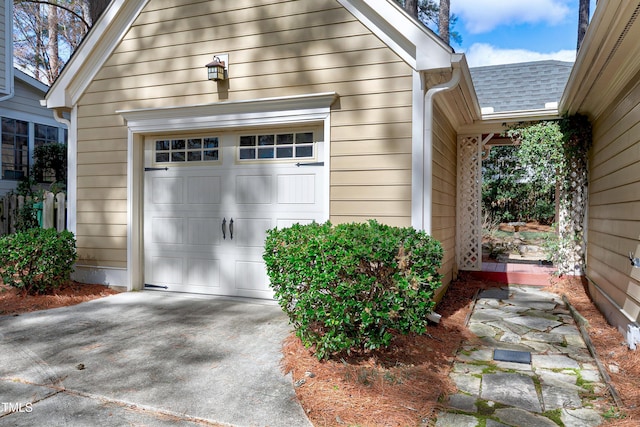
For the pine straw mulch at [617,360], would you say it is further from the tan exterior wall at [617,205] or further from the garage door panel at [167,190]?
the garage door panel at [167,190]

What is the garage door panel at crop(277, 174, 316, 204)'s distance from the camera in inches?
197

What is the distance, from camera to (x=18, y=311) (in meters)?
4.84

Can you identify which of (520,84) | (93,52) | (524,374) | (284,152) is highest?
(520,84)

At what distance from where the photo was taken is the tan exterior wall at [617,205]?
3.87 meters

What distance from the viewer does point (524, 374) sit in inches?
132

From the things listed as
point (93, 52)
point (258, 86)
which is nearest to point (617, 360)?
point (258, 86)

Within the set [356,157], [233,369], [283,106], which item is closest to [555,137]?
[356,157]

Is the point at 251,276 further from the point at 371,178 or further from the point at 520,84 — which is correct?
the point at 520,84

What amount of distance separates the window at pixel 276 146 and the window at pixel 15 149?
25.9 ft

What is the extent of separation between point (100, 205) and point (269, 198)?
8.09ft

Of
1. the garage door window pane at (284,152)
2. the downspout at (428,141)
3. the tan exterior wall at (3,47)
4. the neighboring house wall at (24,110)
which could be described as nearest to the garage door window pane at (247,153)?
the garage door window pane at (284,152)

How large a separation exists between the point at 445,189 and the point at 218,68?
11.2ft

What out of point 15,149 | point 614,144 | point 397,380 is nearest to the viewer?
point 397,380

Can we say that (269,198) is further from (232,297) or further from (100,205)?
(100,205)
